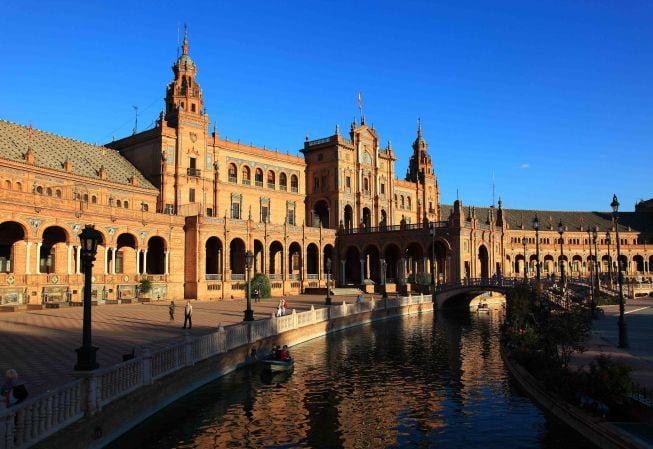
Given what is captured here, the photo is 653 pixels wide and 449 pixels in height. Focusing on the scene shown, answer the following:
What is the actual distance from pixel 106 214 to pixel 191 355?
33074 mm

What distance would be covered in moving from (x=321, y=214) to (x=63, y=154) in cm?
3665

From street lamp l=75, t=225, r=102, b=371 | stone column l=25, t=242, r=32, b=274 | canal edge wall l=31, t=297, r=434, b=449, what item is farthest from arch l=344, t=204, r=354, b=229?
street lamp l=75, t=225, r=102, b=371

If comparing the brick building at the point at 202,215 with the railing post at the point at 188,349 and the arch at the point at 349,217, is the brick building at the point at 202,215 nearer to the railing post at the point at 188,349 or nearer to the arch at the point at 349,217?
the arch at the point at 349,217

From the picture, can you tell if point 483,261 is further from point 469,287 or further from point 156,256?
point 156,256

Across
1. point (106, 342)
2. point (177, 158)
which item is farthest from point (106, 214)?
point (106, 342)

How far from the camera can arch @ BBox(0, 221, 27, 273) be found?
43.2 metres

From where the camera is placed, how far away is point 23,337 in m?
25.6

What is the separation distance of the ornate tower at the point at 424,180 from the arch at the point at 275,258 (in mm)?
34310

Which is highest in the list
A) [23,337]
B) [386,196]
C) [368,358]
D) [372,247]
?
[386,196]

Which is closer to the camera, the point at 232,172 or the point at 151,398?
the point at 151,398

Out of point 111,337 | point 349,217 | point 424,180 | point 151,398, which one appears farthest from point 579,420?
point 424,180

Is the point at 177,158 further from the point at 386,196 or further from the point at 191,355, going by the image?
the point at 191,355

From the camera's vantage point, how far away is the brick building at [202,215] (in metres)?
46.1

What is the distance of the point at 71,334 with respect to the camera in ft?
88.4
